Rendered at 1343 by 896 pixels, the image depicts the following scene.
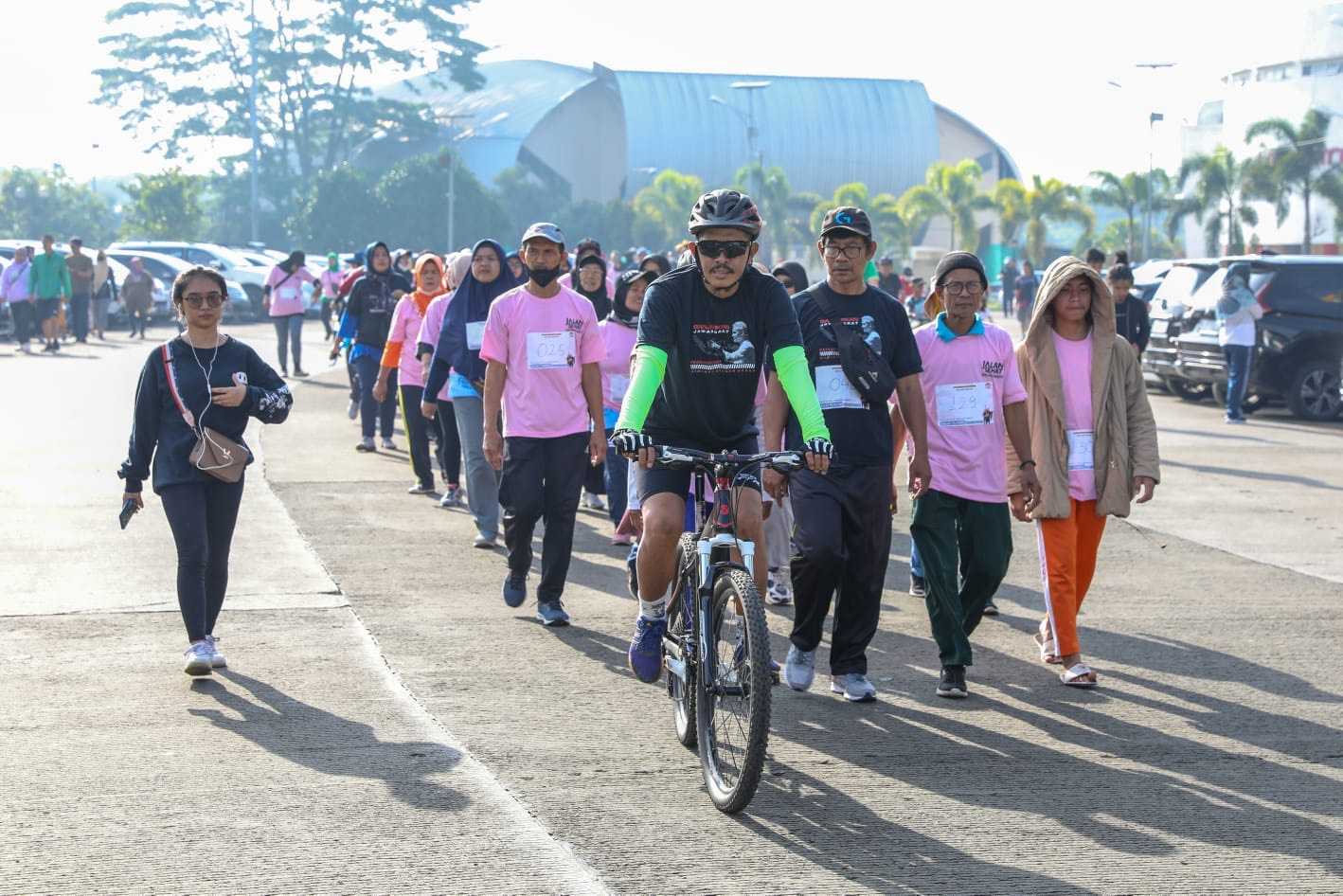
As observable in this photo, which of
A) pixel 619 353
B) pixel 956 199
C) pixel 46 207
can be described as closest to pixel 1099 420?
pixel 619 353

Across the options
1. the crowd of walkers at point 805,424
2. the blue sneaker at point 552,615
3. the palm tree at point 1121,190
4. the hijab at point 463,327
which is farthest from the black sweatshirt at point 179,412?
the palm tree at point 1121,190

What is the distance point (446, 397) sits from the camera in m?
11.9

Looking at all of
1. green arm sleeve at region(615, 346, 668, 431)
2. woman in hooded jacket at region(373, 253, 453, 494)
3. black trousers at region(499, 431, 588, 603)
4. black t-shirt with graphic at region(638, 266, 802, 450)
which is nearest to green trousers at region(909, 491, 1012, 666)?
black t-shirt with graphic at region(638, 266, 802, 450)

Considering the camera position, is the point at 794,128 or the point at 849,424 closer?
the point at 849,424

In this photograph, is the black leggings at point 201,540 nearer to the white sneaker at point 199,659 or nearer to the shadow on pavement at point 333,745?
the white sneaker at point 199,659

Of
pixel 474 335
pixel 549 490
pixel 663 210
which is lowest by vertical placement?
pixel 549 490

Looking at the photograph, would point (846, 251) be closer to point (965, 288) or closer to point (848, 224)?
point (848, 224)

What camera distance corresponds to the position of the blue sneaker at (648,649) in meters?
6.43

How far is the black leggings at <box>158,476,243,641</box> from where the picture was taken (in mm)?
7273

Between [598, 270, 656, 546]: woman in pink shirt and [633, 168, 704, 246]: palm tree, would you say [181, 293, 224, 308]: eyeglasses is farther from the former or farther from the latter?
[633, 168, 704, 246]: palm tree

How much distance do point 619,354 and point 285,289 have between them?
44.4 feet

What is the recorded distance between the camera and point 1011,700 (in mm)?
7152

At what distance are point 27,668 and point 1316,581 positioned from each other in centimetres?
661

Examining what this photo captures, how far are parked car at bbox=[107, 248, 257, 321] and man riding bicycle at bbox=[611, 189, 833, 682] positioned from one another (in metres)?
36.3
